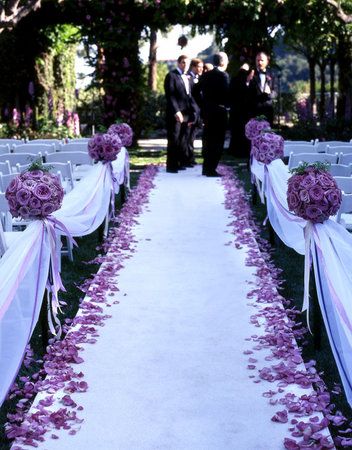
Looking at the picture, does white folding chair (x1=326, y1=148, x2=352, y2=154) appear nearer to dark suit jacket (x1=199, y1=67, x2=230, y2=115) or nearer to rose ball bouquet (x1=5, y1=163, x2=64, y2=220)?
dark suit jacket (x1=199, y1=67, x2=230, y2=115)

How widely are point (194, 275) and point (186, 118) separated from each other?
251 inches

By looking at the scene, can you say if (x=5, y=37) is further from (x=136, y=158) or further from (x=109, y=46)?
(x=136, y=158)

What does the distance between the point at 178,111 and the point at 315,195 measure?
802 cm

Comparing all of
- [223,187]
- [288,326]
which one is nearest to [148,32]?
[223,187]

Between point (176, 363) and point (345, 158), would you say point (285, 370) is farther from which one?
point (345, 158)

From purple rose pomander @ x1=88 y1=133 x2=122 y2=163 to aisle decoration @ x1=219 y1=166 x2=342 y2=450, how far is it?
1.89 meters

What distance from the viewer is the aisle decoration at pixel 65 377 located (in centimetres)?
396

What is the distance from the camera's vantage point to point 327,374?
15.3 ft

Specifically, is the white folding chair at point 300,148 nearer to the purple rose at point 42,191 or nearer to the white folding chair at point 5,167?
the white folding chair at point 5,167

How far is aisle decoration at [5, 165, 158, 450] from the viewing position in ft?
13.0

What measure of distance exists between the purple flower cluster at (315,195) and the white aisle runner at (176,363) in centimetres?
98

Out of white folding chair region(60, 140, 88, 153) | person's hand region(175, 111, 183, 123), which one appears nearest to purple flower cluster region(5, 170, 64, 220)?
white folding chair region(60, 140, 88, 153)

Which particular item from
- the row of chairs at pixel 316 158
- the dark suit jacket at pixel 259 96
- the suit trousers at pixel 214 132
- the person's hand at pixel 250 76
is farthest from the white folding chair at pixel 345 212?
the person's hand at pixel 250 76

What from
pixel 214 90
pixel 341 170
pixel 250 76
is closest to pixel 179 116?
pixel 214 90
